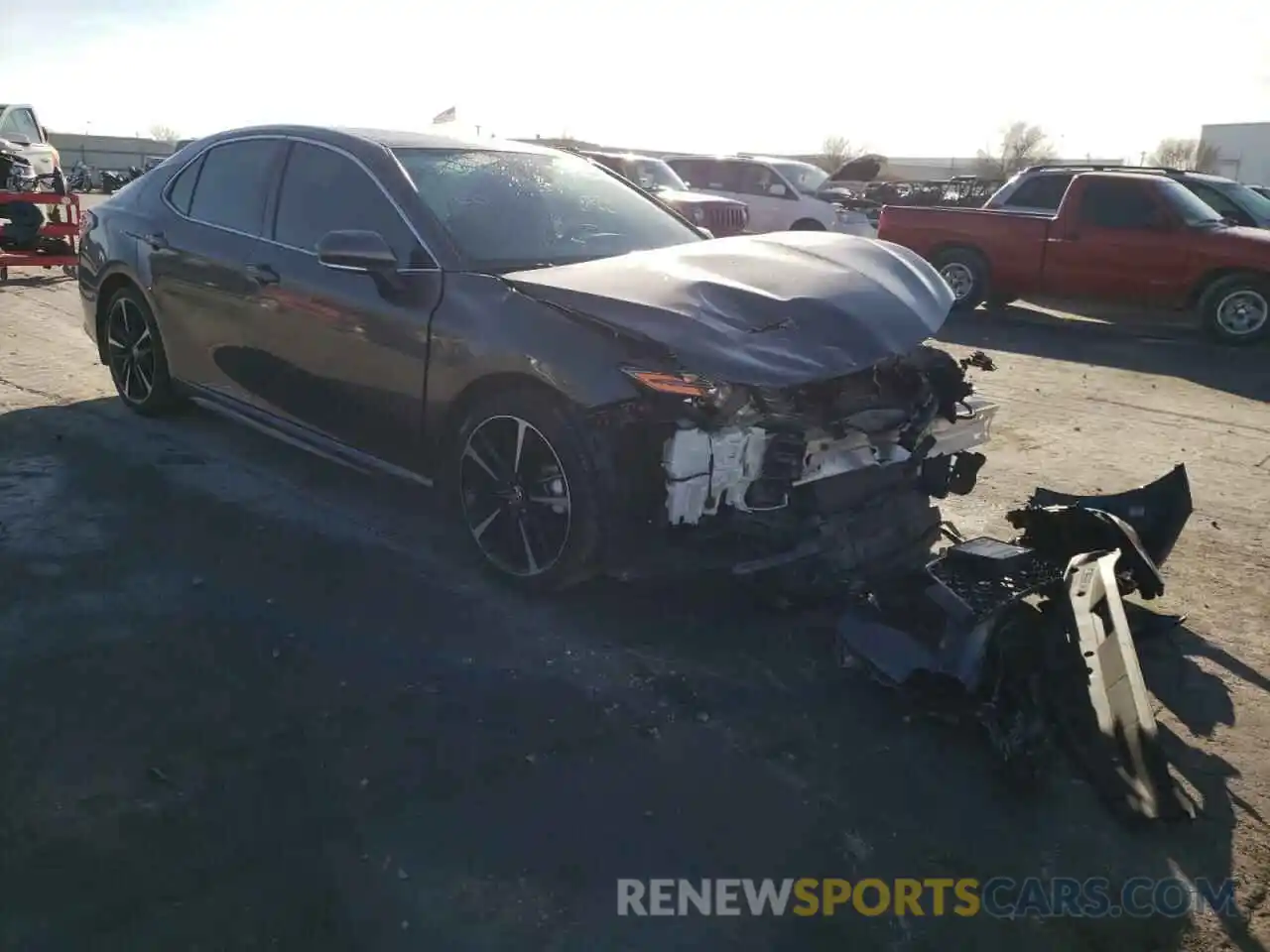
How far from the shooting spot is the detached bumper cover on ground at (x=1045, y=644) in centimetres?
298

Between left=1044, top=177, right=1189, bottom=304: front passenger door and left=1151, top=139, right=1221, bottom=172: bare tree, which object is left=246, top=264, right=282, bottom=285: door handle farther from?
left=1151, top=139, right=1221, bottom=172: bare tree

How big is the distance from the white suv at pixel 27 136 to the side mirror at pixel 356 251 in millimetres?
18996

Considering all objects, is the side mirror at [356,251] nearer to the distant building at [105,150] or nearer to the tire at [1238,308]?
the tire at [1238,308]

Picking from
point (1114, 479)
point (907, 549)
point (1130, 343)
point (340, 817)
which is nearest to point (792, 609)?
point (907, 549)

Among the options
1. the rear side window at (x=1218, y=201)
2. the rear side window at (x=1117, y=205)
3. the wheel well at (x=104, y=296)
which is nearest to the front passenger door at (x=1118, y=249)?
the rear side window at (x=1117, y=205)

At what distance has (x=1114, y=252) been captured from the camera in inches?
460

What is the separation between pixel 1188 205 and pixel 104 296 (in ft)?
35.6

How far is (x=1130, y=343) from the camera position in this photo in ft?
37.3

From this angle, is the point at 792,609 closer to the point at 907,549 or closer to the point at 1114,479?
the point at 907,549

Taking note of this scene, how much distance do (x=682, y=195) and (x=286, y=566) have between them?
425 inches

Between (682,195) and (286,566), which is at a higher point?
(682,195)

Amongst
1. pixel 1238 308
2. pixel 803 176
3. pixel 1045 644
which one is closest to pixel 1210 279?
pixel 1238 308

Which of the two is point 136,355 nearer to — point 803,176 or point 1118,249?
point 1118,249

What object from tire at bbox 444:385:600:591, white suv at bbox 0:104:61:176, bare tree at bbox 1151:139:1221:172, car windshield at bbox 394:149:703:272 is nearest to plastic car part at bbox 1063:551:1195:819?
tire at bbox 444:385:600:591
